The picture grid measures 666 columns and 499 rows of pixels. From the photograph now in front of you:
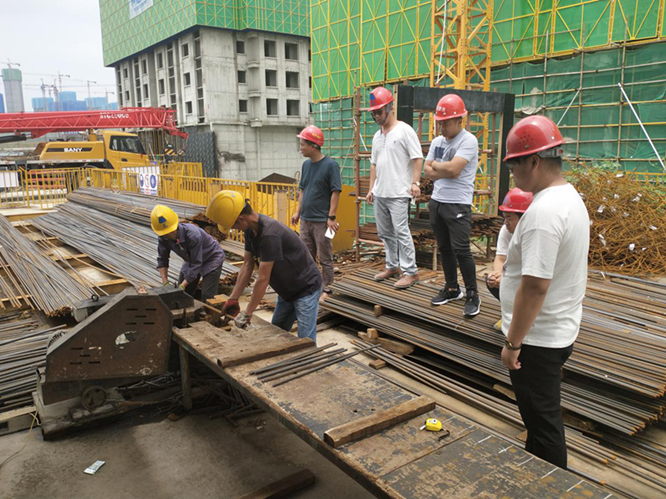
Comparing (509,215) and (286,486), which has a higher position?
(509,215)

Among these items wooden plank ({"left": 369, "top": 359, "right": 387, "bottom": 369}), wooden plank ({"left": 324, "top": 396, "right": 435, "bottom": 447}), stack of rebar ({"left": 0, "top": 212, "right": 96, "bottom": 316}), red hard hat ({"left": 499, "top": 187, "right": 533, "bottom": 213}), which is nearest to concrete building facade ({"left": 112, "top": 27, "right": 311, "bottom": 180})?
stack of rebar ({"left": 0, "top": 212, "right": 96, "bottom": 316})

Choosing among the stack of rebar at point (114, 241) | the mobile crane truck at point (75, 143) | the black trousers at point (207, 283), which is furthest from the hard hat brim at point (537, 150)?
the mobile crane truck at point (75, 143)

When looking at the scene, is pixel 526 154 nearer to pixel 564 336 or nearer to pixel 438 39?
pixel 564 336

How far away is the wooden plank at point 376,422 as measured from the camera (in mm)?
2287

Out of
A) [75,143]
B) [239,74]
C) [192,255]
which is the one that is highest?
[239,74]

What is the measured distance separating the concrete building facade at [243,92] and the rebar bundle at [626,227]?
27849mm

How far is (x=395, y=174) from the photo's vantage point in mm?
5320

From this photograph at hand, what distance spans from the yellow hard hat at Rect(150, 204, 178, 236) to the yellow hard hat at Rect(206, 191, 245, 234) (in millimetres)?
1567

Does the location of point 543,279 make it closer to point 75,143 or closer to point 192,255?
point 192,255

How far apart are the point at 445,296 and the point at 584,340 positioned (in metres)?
1.37

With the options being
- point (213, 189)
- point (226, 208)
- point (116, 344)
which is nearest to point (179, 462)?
point (116, 344)

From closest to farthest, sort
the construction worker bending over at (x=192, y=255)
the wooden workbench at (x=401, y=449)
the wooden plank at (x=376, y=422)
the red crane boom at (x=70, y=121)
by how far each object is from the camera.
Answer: the wooden workbench at (x=401, y=449), the wooden plank at (x=376, y=422), the construction worker bending over at (x=192, y=255), the red crane boom at (x=70, y=121)

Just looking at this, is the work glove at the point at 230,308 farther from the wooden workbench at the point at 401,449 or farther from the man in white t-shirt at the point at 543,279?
the man in white t-shirt at the point at 543,279

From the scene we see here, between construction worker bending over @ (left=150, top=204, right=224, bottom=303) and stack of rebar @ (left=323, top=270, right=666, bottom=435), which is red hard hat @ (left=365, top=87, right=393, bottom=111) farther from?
construction worker bending over @ (left=150, top=204, right=224, bottom=303)
